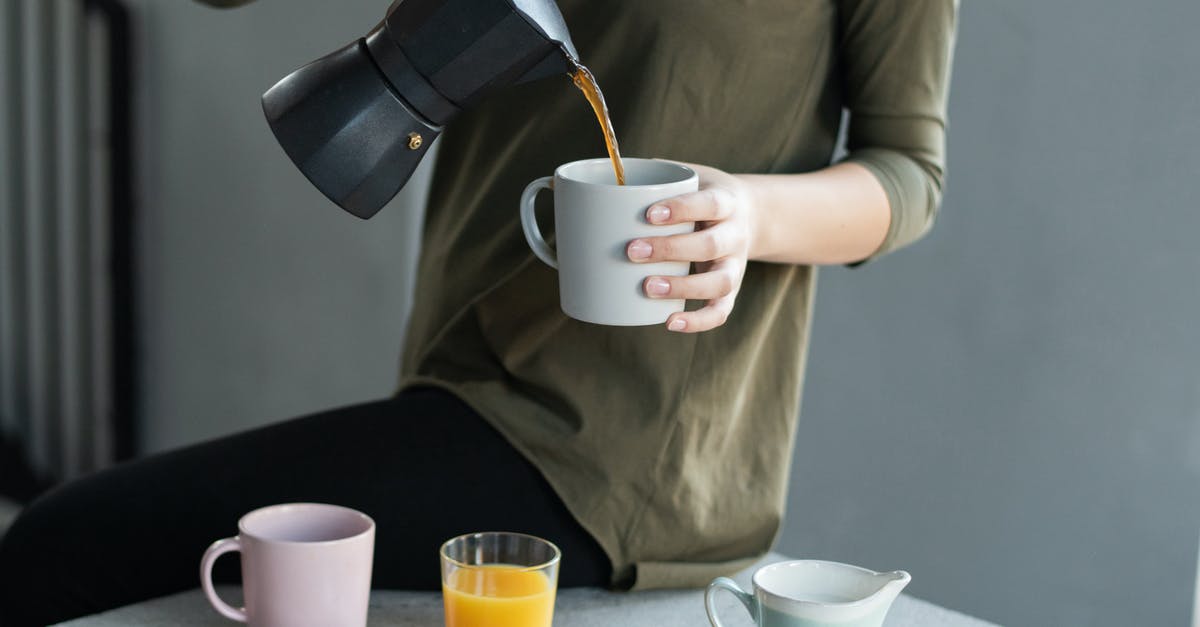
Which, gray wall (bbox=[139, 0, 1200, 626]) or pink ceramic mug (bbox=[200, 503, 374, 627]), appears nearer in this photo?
pink ceramic mug (bbox=[200, 503, 374, 627])

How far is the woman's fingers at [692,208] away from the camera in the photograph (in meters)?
0.87

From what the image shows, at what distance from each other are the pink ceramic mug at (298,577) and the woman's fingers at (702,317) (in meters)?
0.26

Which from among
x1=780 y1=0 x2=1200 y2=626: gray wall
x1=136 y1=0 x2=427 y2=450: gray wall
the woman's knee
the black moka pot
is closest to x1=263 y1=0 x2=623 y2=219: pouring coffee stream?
the black moka pot

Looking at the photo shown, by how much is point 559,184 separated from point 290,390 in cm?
173

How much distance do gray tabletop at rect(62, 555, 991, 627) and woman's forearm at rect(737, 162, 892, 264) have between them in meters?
0.30

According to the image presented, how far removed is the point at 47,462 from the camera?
303 centimetres

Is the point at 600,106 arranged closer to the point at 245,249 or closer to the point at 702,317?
the point at 702,317

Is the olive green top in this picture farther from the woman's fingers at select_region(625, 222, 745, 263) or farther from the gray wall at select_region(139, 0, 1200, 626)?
the gray wall at select_region(139, 0, 1200, 626)

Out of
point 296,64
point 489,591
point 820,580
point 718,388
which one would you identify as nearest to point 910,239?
point 718,388

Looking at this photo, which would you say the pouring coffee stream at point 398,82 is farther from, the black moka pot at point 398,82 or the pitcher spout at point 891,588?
the pitcher spout at point 891,588

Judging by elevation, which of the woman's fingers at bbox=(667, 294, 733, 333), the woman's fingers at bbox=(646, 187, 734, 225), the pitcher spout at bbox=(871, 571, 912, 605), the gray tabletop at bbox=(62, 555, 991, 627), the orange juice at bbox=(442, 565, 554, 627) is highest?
the woman's fingers at bbox=(646, 187, 734, 225)

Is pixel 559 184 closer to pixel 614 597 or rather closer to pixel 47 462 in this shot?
pixel 614 597

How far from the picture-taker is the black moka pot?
805 millimetres

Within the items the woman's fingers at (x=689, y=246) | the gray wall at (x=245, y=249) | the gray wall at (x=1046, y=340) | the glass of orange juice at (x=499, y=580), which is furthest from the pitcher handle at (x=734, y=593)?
the gray wall at (x=245, y=249)
